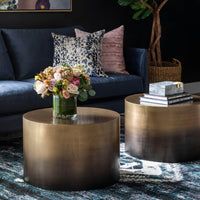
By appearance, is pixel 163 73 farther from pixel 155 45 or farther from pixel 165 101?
pixel 165 101

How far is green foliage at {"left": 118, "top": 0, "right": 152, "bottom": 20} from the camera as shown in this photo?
5473mm

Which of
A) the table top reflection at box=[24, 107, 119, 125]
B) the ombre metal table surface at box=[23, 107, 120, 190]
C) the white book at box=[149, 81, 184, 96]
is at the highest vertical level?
the white book at box=[149, 81, 184, 96]

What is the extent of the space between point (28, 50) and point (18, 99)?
84cm

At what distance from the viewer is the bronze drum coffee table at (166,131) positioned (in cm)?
348

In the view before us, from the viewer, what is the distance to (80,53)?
465cm

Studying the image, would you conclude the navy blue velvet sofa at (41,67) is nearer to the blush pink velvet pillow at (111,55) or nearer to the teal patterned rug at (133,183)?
the blush pink velvet pillow at (111,55)

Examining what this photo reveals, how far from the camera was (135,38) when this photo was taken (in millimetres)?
6047

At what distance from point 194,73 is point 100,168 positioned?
4027mm

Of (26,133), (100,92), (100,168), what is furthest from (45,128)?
(100,92)

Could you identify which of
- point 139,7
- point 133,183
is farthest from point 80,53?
point 133,183

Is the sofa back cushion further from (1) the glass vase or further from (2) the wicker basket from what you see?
(1) the glass vase

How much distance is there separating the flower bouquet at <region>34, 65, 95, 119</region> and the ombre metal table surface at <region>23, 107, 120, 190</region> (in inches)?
3.2

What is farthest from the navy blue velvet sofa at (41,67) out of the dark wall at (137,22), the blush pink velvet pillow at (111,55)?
the dark wall at (137,22)

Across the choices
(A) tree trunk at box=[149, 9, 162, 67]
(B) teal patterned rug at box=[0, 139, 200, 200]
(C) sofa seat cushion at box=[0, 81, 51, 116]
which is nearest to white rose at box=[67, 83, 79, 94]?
(B) teal patterned rug at box=[0, 139, 200, 200]
